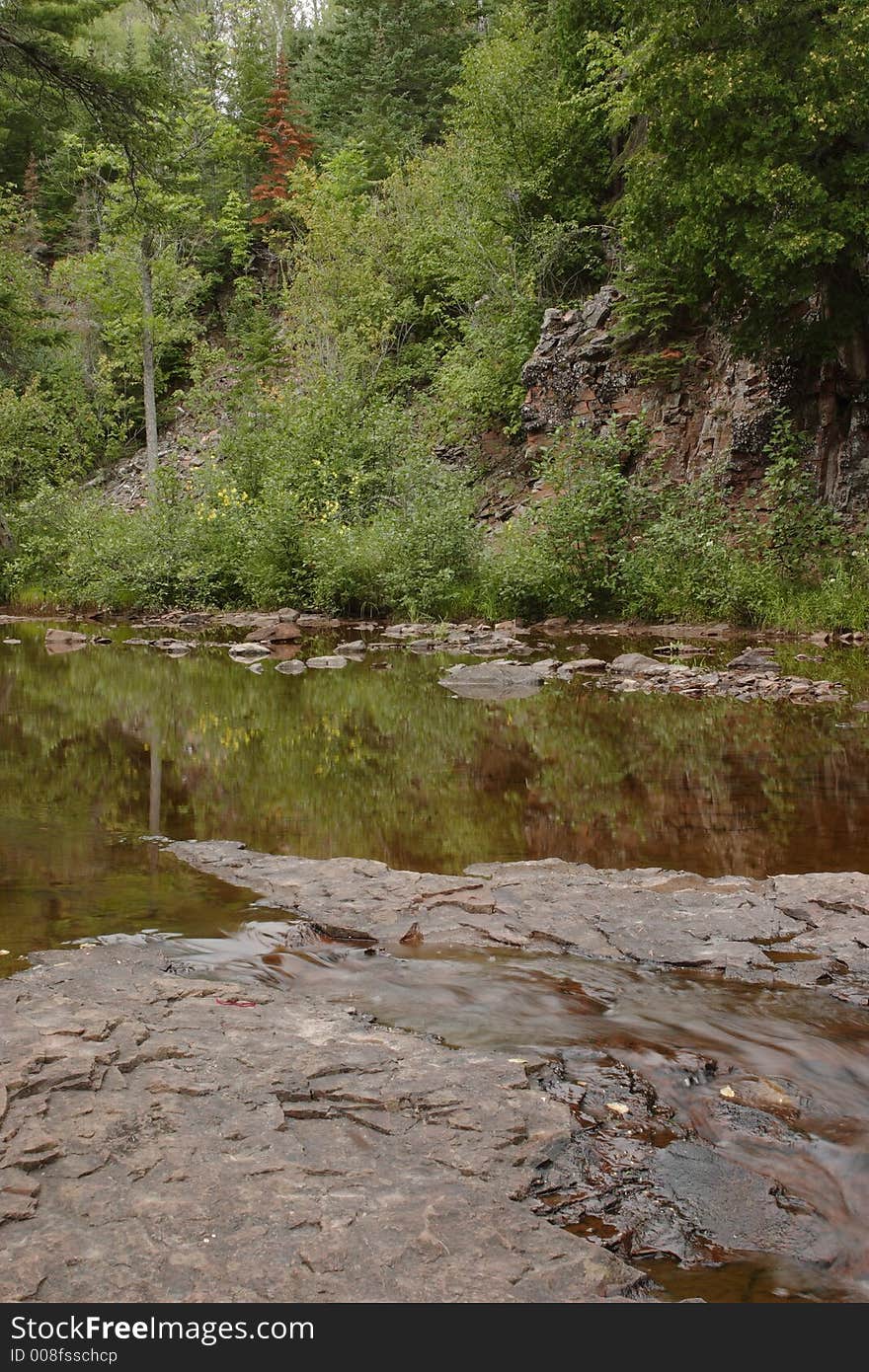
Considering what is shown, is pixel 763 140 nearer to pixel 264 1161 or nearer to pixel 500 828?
pixel 500 828

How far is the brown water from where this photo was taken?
9.24 feet

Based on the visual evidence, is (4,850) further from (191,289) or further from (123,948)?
(191,289)

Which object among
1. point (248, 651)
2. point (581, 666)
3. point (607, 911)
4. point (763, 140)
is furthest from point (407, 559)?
point (607, 911)

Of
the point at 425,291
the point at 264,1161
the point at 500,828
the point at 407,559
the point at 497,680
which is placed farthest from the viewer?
the point at 425,291

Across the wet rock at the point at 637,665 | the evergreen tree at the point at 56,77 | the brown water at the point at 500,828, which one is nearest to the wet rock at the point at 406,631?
the brown water at the point at 500,828

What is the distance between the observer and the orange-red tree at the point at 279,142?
131ft

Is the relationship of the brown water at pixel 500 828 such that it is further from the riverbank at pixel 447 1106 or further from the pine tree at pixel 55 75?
the pine tree at pixel 55 75

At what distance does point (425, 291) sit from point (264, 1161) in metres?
32.0

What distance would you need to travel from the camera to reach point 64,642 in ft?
57.7

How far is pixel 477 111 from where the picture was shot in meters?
24.7

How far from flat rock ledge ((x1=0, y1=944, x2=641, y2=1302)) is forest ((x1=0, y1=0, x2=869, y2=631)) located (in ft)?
37.9

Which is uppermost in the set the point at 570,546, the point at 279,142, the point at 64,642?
the point at 279,142

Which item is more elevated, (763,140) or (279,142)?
(279,142)

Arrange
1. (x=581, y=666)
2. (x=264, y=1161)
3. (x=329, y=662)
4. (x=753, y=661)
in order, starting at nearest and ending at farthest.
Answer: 1. (x=264, y=1161)
2. (x=753, y=661)
3. (x=581, y=666)
4. (x=329, y=662)
